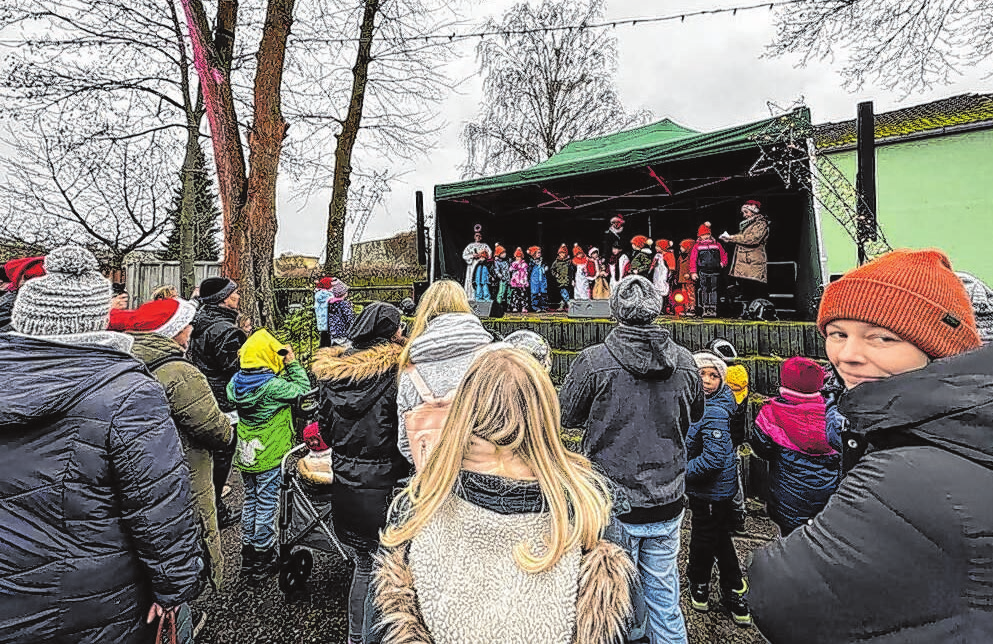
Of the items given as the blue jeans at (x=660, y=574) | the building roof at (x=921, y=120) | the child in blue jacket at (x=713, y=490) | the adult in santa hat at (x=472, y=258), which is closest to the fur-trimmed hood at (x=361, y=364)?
the blue jeans at (x=660, y=574)

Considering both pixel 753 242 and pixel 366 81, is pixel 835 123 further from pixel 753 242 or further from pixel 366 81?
pixel 366 81

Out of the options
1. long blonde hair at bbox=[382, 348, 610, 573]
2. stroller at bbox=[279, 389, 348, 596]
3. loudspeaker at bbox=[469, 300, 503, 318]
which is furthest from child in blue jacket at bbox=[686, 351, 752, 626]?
loudspeaker at bbox=[469, 300, 503, 318]

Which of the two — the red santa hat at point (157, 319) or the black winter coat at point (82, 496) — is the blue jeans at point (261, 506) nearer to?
the red santa hat at point (157, 319)

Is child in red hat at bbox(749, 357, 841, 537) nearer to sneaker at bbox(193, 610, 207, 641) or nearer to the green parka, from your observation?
the green parka

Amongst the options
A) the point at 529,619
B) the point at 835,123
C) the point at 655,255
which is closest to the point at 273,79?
the point at 655,255

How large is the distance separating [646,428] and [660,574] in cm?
70

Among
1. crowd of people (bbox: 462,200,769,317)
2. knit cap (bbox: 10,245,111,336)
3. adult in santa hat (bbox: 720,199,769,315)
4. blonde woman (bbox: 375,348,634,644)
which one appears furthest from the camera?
crowd of people (bbox: 462,200,769,317)

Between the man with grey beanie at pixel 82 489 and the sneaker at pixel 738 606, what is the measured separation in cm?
281

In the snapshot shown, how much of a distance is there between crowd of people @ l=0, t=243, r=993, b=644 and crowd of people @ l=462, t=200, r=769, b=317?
437cm

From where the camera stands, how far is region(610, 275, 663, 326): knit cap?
254 cm

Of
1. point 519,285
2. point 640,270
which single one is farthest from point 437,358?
point 519,285

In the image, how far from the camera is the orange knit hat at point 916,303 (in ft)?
3.88

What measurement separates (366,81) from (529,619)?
13893mm

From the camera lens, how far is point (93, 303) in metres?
1.78
